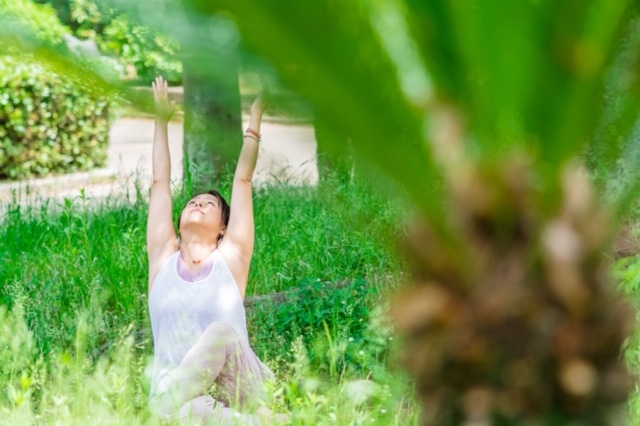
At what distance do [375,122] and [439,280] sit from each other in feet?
0.75

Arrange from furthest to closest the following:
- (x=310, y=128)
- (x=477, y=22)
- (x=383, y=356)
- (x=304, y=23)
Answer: (x=383, y=356)
(x=310, y=128)
(x=477, y=22)
(x=304, y=23)

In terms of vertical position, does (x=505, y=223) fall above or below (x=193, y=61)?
below

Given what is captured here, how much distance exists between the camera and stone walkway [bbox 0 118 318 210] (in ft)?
14.0

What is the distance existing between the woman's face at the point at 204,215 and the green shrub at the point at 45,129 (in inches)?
252

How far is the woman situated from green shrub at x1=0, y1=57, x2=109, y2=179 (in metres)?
6.42

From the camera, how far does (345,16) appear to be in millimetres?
1121

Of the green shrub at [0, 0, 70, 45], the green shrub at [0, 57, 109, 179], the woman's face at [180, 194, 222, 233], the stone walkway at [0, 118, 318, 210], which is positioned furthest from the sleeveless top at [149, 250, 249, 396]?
the green shrub at [0, 57, 109, 179]

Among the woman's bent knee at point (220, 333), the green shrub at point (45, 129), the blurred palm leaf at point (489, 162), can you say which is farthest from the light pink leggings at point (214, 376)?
the green shrub at point (45, 129)

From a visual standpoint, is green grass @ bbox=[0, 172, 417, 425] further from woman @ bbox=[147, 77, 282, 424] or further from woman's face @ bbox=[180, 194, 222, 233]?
woman's face @ bbox=[180, 194, 222, 233]

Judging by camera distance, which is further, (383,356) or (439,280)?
(383,356)

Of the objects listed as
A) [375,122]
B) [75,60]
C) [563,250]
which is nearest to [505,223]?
[563,250]

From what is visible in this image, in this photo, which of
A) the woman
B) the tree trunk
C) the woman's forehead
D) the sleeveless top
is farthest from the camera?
the tree trunk

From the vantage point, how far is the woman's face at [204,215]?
4016 millimetres

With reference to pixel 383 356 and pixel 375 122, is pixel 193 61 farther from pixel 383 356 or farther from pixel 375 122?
pixel 383 356
